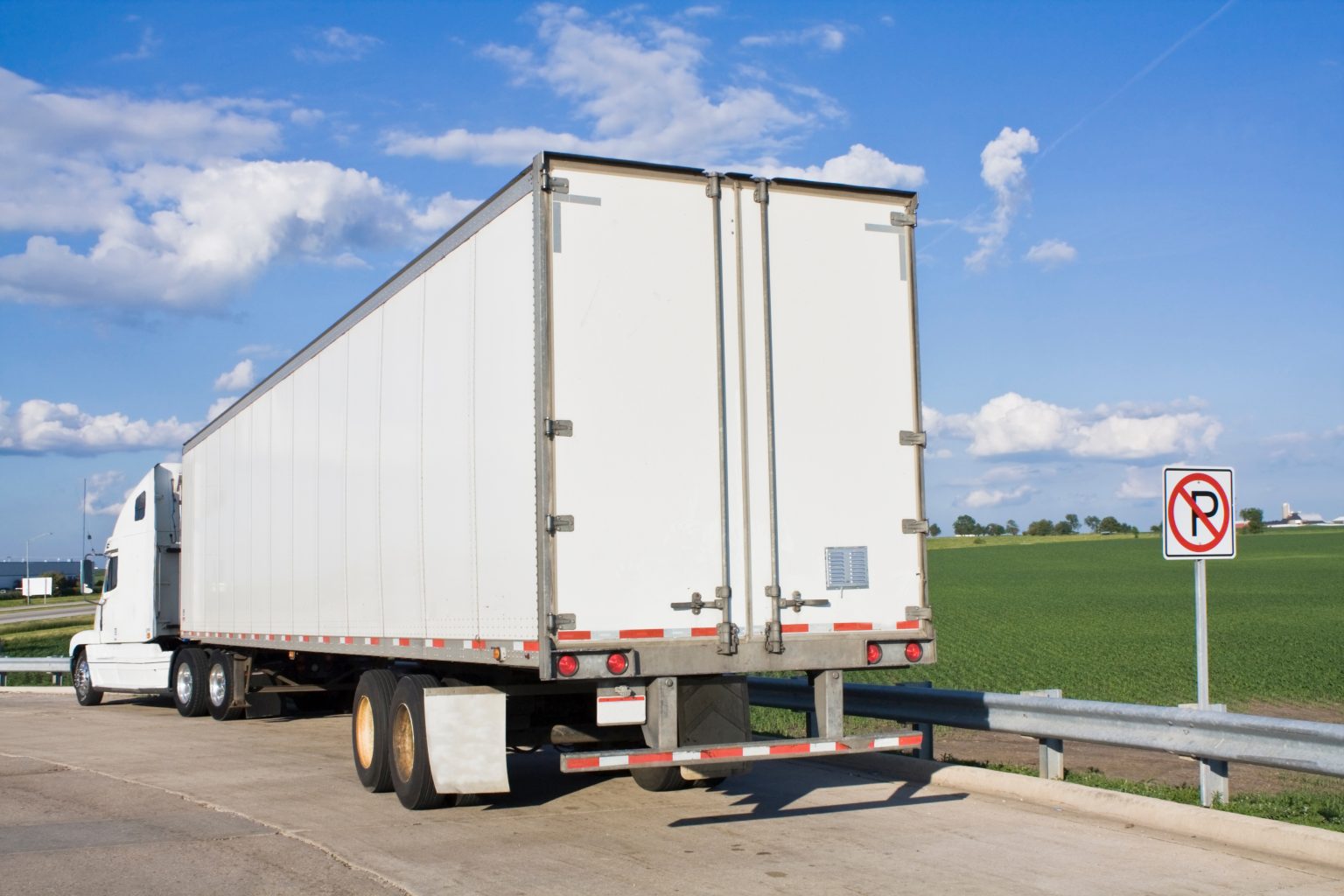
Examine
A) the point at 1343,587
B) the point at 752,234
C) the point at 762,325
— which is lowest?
the point at 1343,587

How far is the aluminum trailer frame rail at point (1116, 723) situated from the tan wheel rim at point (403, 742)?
3.45 meters

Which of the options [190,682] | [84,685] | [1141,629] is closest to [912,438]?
[190,682]

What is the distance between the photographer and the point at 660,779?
1062cm

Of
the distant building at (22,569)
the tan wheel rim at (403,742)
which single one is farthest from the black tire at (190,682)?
the distant building at (22,569)

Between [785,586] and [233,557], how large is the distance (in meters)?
9.46

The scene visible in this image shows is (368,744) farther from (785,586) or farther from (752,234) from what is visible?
(752,234)

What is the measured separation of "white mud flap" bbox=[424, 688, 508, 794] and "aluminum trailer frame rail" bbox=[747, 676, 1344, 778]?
3.28 m

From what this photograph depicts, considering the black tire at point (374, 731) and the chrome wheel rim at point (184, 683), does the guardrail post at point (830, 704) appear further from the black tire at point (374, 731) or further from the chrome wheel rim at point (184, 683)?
the chrome wheel rim at point (184, 683)

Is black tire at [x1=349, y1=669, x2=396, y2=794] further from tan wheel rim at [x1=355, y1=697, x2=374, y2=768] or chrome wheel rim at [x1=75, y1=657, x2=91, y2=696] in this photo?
chrome wheel rim at [x1=75, y1=657, x2=91, y2=696]

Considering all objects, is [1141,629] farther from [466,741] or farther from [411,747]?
[466,741]

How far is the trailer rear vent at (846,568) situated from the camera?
904 cm

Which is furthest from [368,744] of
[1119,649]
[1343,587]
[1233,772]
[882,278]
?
[1343,587]

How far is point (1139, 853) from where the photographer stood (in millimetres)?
7941

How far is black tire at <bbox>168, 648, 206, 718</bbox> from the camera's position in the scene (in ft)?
61.6
